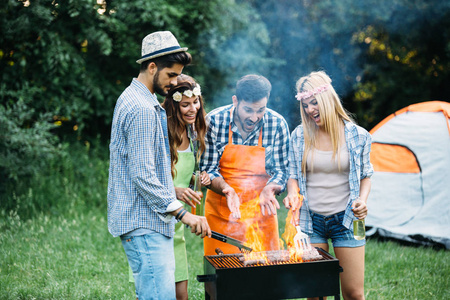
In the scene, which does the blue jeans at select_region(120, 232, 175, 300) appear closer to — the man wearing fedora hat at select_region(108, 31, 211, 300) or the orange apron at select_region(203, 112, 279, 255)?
the man wearing fedora hat at select_region(108, 31, 211, 300)

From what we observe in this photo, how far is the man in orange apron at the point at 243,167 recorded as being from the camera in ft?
11.6

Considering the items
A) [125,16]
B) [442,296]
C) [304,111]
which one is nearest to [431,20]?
[125,16]

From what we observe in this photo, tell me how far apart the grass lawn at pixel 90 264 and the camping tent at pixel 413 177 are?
0.31 metres

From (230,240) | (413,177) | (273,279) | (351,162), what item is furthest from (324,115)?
(413,177)

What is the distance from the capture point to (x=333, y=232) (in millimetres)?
3141

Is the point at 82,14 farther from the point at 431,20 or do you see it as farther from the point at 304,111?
the point at 431,20

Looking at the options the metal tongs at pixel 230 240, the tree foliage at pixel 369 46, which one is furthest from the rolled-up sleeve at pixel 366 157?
the tree foliage at pixel 369 46

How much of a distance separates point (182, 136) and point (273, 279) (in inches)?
49.9

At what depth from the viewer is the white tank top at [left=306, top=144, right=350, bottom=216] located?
10.2 feet

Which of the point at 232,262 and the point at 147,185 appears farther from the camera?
the point at 232,262

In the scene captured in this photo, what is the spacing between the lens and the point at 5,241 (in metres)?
5.13

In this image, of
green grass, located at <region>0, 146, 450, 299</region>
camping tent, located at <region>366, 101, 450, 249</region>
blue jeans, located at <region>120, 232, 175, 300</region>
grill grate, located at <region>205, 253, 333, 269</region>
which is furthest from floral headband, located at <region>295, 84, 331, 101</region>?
camping tent, located at <region>366, 101, 450, 249</region>

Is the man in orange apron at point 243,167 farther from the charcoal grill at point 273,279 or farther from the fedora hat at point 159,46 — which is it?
the fedora hat at point 159,46

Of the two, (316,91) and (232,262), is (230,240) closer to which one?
(232,262)
